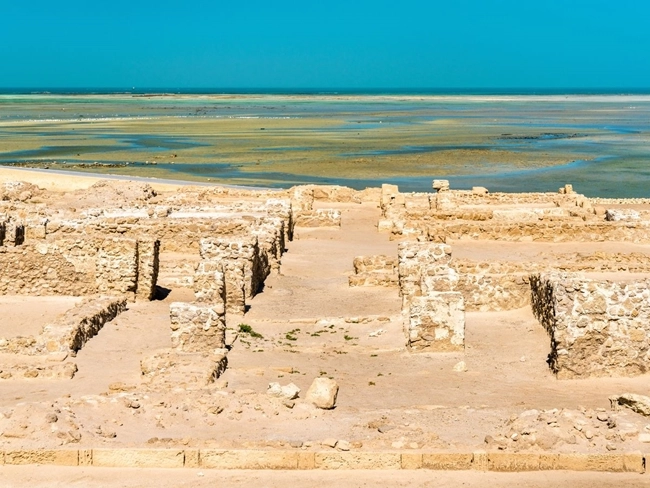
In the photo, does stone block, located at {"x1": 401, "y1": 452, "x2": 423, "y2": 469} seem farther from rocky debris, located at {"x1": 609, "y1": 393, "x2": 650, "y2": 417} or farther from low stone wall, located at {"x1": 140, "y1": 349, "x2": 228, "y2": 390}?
low stone wall, located at {"x1": 140, "y1": 349, "x2": 228, "y2": 390}

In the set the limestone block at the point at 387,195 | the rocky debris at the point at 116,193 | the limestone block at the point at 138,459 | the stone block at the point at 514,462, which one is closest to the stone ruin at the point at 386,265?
the limestone block at the point at 387,195

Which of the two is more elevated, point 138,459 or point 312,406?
point 312,406

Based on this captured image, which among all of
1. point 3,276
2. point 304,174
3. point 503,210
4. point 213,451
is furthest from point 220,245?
point 304,174

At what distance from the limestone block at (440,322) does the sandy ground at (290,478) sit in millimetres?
4473

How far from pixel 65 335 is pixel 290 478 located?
204 inches

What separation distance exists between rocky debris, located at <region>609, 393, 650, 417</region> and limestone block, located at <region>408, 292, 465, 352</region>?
3.34 meters

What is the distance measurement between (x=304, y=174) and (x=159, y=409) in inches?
1471

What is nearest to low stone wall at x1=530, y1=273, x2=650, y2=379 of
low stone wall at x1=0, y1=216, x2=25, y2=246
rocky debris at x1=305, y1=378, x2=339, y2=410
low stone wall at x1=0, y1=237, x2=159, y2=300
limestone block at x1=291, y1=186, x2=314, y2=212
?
rocky debris at x1=305, y1=378, x2=339, y2=410

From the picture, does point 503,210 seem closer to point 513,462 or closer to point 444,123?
point 513,462

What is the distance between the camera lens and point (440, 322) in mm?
13000

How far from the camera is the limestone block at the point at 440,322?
13.0m

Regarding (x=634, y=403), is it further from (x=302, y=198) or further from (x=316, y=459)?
(x=302, y=198)

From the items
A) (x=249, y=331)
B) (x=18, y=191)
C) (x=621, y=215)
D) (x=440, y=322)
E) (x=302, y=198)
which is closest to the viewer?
(x=440, y=322)

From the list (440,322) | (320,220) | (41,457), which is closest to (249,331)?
(440,322)
